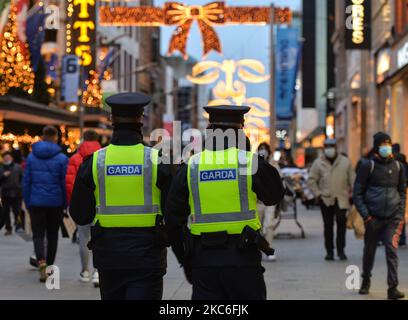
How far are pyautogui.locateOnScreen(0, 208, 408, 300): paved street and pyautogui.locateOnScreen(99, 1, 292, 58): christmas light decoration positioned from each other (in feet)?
40.1

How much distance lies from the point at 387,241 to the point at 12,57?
77.1ft

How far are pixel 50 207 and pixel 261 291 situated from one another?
21.2ft

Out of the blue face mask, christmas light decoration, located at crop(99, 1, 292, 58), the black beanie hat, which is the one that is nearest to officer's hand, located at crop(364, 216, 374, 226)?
the blue face mask

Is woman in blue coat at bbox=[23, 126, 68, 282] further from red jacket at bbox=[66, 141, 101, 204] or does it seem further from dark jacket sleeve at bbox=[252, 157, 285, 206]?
dark jacket sleeve at bbox=[252, 157, 285, 206]

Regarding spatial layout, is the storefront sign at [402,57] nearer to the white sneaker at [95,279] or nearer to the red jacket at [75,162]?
the red jacket at [75,162]

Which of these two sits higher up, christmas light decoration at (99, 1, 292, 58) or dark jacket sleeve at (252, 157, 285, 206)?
christmas light decoration at (99, 1, 292, 58)

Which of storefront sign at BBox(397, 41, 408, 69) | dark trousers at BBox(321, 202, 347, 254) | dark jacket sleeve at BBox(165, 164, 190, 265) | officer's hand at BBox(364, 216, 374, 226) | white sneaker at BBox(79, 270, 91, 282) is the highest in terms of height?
storefront sign at BBox(397, 41, 408, 69)

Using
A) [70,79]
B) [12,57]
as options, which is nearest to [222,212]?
[12,57]

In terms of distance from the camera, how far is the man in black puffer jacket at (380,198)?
35.0ft

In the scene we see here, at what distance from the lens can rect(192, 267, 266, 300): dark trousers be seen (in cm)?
568

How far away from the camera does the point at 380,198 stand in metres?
10.7

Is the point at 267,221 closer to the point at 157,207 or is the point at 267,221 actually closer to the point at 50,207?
the point at 50,207

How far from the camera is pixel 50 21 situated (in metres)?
36.1

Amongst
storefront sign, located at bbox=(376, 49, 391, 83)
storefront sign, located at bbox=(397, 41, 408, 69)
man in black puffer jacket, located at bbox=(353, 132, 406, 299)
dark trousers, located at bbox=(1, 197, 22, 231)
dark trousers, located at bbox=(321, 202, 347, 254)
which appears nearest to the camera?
man in black puffer jacket, located at bbox=(353, 132, 406, 299)
